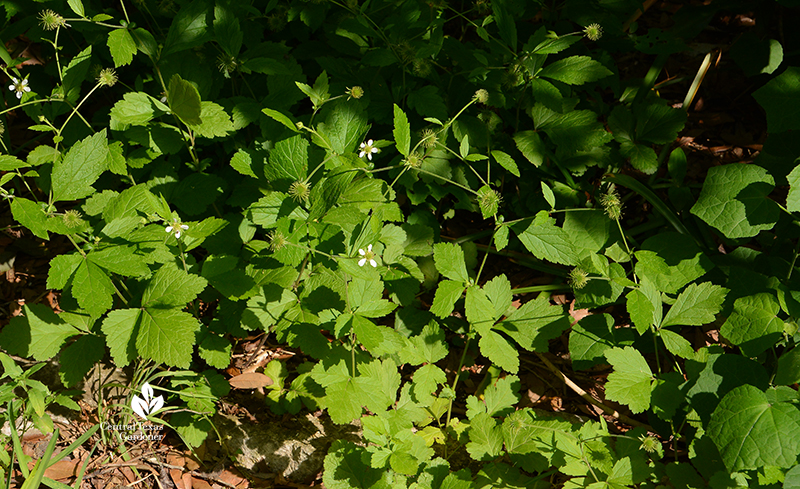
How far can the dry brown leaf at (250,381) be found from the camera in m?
2.33

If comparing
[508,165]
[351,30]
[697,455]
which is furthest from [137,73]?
[697,455]

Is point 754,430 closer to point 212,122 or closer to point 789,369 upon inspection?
point 789,369

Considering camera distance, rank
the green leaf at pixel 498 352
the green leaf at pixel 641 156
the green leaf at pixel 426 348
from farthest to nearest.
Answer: the green leaf at pixel 641 156, the green leaf at pixel 426 348, the green leaf at pixel 498 352

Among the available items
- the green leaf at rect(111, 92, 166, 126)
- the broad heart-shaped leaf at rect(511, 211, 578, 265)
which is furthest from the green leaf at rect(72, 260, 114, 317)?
the broad heart-shaped leaf at rect(511, 211, 578, 265)

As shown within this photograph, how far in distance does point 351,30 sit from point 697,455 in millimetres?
2009

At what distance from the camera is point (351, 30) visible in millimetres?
2053

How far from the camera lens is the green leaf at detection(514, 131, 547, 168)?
2215 millimetres

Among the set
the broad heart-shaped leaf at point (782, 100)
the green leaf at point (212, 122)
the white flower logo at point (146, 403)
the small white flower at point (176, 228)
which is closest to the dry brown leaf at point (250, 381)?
the white flower logo at point (146, 403)

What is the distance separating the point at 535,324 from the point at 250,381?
125cm

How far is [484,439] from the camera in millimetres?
1997

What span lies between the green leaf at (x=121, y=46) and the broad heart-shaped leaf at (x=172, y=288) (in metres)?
0.74

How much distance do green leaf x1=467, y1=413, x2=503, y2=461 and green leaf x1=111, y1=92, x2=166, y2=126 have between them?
168 centimetres

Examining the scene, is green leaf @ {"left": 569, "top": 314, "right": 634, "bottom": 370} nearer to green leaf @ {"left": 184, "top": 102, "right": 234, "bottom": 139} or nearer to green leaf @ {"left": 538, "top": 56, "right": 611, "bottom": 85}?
green leaf @ {"left": 538, "top": 56, "right": 611, "bottom": 85}

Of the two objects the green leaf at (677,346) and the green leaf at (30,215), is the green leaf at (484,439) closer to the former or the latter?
the green leaf at (677,346)
